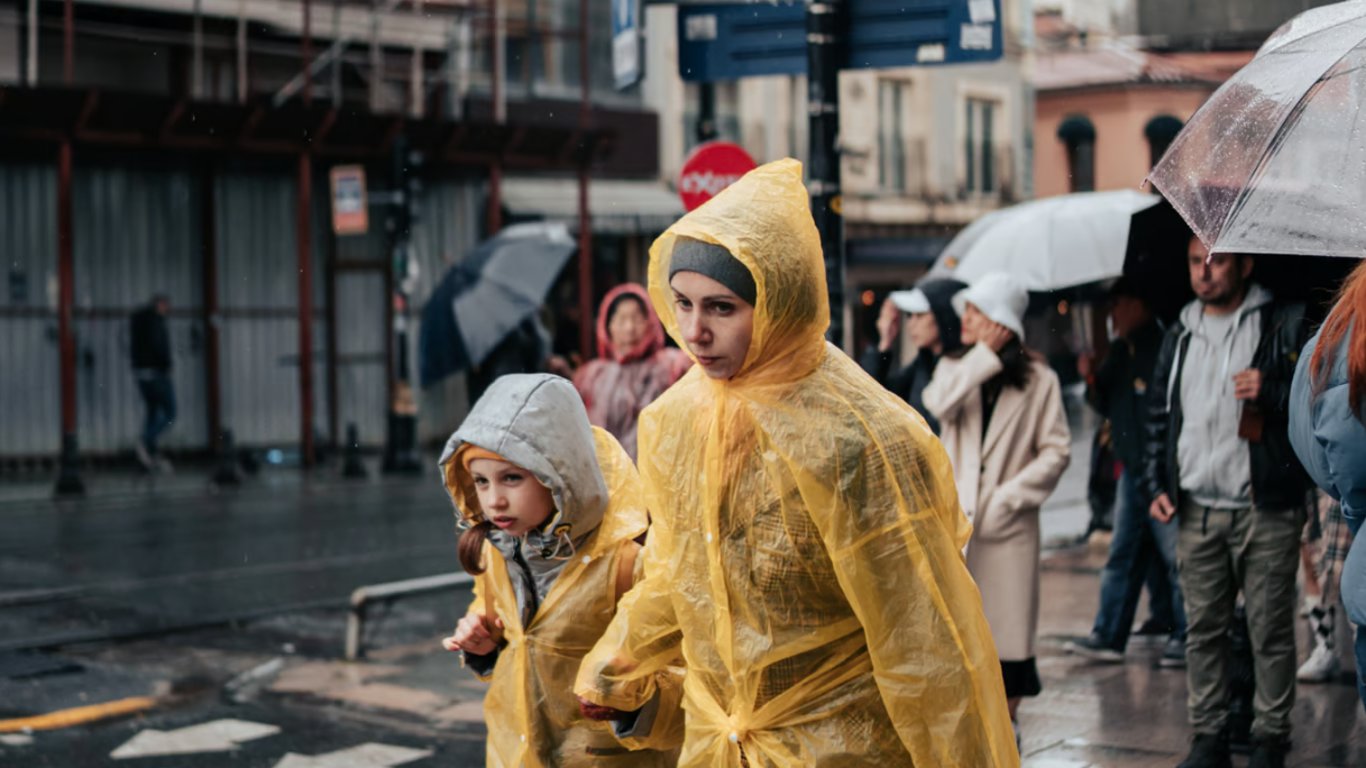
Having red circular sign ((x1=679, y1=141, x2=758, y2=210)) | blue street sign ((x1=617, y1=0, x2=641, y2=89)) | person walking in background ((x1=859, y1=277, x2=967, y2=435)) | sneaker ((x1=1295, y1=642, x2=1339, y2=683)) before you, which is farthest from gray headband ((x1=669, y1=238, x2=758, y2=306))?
blue street sign ((x1=617, y1=0, x2=641, y2=89))

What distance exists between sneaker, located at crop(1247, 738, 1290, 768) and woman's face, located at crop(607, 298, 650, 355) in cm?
341

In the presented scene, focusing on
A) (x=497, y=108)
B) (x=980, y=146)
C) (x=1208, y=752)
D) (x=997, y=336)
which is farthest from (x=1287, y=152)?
(x=980, y=146)

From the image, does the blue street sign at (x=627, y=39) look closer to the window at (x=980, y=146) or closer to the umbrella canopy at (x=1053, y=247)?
the umbrella canopy at (x=1053, y=247)

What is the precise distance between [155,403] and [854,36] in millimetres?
14909

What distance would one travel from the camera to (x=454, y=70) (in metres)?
25.1

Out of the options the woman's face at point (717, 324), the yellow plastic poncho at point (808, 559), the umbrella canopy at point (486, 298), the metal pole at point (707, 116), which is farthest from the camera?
the metal pole at point (707, 116)

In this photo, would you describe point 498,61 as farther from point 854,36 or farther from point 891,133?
point 854,36

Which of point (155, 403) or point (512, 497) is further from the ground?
point (512, 497)

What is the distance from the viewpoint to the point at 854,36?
725cm

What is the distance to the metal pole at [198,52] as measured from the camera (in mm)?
21203

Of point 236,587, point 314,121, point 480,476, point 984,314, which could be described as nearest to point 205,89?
point 314,121

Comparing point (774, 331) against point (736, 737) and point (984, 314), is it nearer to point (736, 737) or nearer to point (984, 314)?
point (736, 737)

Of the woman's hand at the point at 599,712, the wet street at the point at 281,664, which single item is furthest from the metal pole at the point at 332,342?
the woman's hand at the point at 599,712

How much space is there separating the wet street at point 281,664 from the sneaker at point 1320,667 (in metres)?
0.07
